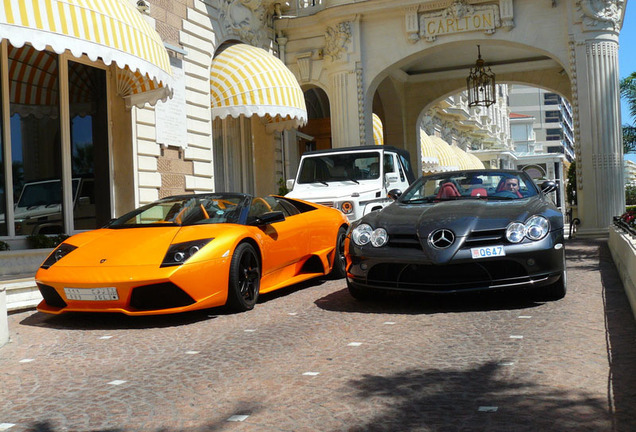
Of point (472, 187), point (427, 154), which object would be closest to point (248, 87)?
point (472, 187)

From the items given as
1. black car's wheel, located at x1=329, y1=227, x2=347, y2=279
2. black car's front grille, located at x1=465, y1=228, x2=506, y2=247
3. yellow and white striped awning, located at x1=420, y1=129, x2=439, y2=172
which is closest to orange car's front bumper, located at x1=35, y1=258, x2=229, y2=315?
black car's front grille, located at x1=465, y1=228, x2=506, y2=247

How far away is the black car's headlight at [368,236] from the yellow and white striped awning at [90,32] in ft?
14.4

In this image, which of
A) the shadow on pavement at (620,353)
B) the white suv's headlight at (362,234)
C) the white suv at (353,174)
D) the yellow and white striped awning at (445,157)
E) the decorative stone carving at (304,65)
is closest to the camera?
the shadow on pavement at (620,353)

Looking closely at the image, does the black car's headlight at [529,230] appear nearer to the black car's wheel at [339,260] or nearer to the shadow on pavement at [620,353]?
the shadow on pavement at [620,353]

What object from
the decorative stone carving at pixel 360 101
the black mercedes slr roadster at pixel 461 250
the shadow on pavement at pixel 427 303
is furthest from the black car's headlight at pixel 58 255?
the decorative stone carving at pixel 360 101

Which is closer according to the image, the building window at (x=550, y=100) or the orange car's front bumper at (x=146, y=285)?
the orange car's front bumper at (x=146, y=285)

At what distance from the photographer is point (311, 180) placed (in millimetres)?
13359

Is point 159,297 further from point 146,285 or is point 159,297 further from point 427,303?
point 427,303

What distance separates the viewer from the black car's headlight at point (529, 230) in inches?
248

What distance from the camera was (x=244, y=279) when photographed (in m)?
6.85

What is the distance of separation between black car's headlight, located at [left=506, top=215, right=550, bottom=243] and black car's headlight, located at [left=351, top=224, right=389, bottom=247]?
1.11m

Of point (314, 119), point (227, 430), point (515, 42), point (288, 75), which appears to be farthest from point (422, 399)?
point (314, 119)

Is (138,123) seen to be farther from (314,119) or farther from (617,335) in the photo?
(314,119)

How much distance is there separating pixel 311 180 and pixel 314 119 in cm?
1087
